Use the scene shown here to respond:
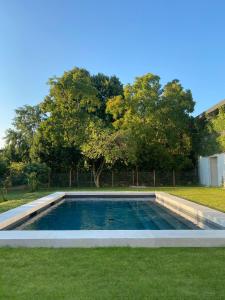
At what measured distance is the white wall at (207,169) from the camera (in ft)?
79.5

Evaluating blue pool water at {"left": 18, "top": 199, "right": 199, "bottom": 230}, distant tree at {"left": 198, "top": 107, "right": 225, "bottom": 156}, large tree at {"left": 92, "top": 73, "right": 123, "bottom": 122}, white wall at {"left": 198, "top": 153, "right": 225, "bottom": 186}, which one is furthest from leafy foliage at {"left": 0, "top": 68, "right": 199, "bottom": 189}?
blue pool water at {"left": 18, "top": 199, "right": 199, "bottom": 230}

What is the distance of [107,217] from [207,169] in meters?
16.3

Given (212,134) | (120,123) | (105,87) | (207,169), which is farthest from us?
(105,87)

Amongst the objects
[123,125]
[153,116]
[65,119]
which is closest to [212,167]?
[153,116]

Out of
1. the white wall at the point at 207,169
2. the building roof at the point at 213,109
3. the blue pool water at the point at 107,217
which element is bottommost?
the blue pool water at the point at 107,217

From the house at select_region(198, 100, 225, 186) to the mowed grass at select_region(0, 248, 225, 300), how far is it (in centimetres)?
1961

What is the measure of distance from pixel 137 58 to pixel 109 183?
11588 millimetres

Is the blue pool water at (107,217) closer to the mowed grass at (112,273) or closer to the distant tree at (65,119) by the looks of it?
the mowed grass at (112,273)

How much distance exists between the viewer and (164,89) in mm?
27844

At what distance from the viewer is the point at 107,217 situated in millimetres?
11812

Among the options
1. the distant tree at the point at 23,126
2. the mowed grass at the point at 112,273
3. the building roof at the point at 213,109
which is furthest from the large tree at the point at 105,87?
the mowed grass at the point at 112,273

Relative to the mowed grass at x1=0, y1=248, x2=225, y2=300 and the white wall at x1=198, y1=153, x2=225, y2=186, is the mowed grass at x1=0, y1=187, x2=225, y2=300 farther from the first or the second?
the white wall at x1=198, y1=153, x2=225, y2=186

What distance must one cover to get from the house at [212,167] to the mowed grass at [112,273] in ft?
64.3

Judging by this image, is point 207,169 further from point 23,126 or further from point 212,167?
point 23,126
